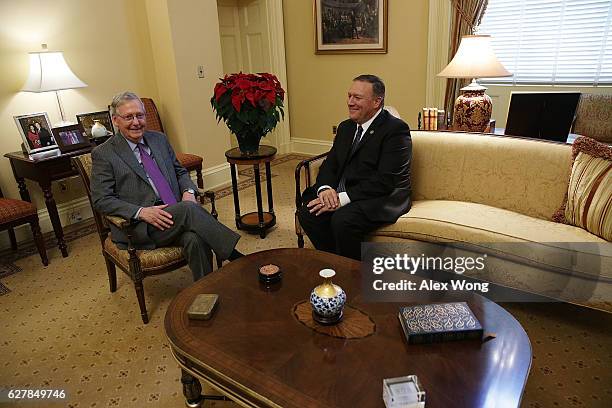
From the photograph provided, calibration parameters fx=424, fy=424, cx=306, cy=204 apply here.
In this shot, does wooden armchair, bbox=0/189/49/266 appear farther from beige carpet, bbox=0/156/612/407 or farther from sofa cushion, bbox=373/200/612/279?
sofa cushion, bbox=373/200/612/279

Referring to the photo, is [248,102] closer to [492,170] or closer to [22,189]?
[492,170]

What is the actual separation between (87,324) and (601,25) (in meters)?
4.55

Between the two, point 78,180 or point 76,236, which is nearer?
point 76,236

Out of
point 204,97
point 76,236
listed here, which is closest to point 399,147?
point 204,97

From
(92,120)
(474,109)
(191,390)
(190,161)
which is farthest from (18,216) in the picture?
(474,109)

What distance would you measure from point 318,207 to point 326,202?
0.19 ft

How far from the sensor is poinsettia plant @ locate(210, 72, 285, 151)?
278 centimetres

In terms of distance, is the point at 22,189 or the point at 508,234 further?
the point at 22,189

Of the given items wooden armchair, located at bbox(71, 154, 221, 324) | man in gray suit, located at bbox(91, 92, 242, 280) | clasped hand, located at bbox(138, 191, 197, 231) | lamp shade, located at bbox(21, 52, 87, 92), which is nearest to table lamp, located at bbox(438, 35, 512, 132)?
man in gray suit, located at bbox(91, 92, 242, 280)

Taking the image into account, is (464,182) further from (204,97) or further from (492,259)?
(204,97)

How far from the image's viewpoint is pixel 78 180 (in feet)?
12.1

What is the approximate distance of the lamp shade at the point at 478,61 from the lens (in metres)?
2.91

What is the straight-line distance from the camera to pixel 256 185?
3199mm

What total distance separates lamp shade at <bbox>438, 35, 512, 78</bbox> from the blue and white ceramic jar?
212 cm
